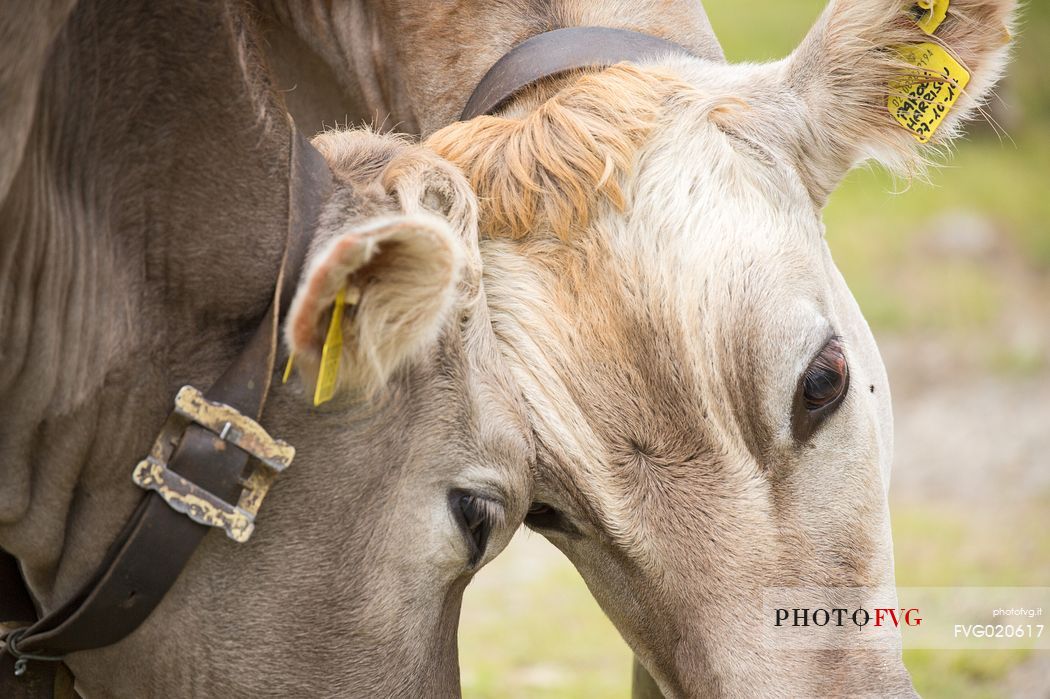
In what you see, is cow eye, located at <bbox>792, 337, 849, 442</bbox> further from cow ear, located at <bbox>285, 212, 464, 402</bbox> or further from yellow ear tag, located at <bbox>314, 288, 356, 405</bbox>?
yellow ear tag, located at <bbox>314, 288, 356, 405</bbox>

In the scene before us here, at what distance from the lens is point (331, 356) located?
2023mm

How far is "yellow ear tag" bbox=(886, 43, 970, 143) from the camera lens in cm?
281

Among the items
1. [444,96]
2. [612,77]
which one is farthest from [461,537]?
[444,96]

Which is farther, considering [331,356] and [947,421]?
[947,421]

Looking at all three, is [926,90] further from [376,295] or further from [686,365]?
[376,295]

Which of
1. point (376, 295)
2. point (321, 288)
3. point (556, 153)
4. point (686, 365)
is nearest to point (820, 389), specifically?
point (686, 365)

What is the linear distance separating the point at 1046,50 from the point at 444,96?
50.0ft

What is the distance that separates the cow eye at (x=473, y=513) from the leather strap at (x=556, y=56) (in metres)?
1.03

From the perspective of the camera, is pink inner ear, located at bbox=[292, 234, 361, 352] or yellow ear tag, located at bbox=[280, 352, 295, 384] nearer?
pink inner ear, located at bbox=[292, 234, 361, 352]

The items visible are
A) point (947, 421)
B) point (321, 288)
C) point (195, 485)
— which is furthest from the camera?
point (947, 421)

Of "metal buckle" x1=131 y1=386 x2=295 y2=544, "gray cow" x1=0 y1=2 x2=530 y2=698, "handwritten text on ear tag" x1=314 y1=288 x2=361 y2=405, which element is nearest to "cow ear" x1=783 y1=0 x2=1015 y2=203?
"gray cow" x1=0 y1=2 x2=530 y2=698

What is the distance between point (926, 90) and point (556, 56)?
901 mm

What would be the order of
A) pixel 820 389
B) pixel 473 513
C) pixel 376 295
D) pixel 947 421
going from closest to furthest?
pixel 376 295
pixel 473 513
pixel 820 389
pixel 947 421

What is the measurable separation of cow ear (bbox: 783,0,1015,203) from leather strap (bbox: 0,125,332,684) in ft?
4.38
